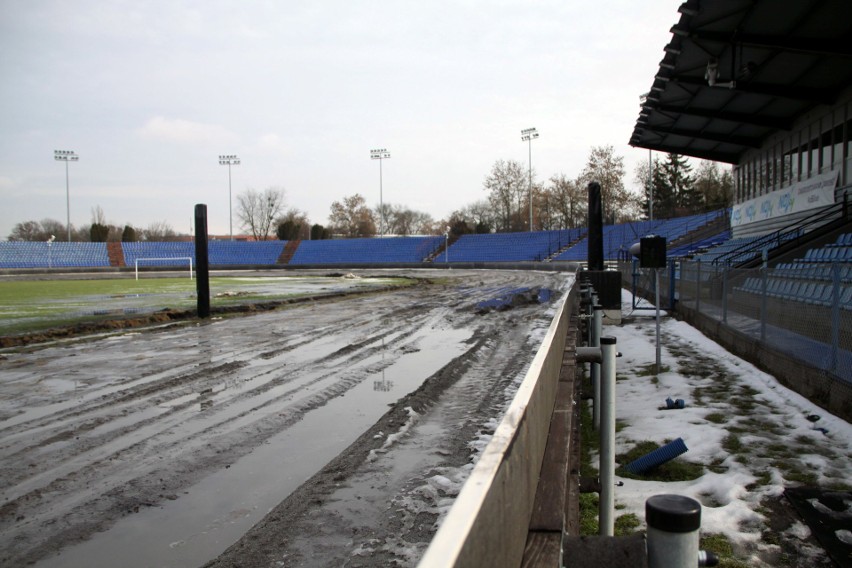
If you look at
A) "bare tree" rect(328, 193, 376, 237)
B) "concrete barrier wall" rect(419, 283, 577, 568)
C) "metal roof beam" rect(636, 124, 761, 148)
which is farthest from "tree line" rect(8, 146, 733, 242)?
"concrete barrier wall" rect(419, 283, 577, 568)

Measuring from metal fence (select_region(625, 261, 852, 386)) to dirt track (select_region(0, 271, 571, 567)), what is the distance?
3699mm

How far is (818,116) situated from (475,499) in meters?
26.5

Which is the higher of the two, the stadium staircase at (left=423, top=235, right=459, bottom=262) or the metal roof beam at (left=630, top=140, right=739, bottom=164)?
the metal roof beam at (left=630, top=140, right=739, bottom=164)

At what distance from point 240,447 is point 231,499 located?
121 centimetres

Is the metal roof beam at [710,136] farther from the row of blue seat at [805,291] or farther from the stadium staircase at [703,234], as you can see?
the row of blue seat at [805,291]

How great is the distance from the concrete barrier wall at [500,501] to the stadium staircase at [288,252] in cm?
7500

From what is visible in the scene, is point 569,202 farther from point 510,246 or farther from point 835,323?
point 835,323

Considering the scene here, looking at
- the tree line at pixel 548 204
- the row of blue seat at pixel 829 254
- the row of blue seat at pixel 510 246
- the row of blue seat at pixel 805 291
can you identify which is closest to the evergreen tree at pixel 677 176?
the tree line at pixel 548 204

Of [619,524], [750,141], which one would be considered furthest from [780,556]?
[750,141]

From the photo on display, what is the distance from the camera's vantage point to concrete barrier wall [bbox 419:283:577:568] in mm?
1319

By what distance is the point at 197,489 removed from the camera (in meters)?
4.59

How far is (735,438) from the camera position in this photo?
6352 mm

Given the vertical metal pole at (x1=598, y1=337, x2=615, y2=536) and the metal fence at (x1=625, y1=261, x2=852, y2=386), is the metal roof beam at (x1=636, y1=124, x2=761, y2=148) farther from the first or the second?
the vertical metal pole at (x1=598, y1=337, x2=615, y2=536)

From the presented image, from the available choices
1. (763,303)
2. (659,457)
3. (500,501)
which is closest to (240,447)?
(659,457)
